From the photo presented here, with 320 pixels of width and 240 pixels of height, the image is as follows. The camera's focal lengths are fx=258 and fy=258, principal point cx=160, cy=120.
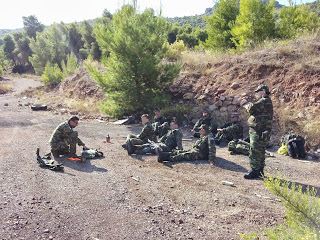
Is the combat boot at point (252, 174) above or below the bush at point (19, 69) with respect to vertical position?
below

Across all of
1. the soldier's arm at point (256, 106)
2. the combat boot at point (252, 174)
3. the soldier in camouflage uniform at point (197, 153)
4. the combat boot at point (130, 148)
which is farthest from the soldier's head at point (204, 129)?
the combat boot at point (130, 148)

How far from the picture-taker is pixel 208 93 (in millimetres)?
12648

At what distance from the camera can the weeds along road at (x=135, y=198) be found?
11.8ft

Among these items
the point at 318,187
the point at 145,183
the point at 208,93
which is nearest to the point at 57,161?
the point at 145,183

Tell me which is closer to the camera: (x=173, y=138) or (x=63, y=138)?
(x=63, y=138)

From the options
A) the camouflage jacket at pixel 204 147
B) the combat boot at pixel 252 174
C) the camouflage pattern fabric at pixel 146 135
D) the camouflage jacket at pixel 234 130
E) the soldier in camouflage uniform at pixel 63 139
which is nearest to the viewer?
the combat boot at pixel 252 174

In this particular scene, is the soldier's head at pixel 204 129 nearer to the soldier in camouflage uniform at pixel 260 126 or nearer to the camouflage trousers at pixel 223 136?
the soldier in camouflage uniform at pixel 260 126

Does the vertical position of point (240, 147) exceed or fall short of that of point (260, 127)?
it falls short

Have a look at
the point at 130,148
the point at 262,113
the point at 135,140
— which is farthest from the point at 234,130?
the point at 130,148

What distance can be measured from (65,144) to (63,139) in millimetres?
146

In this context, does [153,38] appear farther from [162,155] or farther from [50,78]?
[50,78]

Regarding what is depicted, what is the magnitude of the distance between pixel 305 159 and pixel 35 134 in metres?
9.37

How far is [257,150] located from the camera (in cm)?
554

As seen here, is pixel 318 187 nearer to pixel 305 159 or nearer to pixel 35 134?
pixel 305 159
